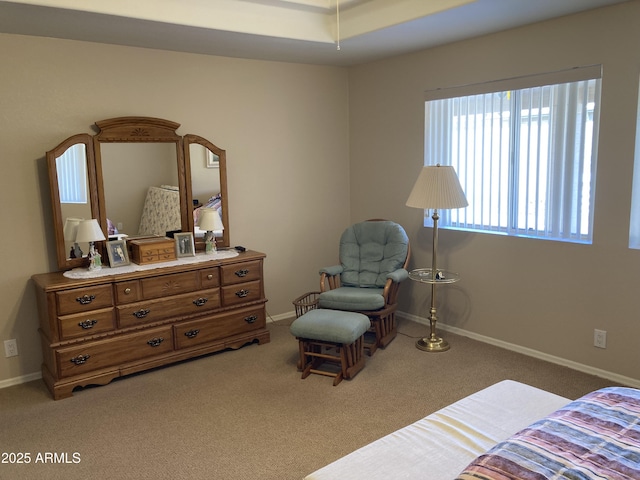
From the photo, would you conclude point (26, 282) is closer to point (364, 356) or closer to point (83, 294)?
point (83, 294)

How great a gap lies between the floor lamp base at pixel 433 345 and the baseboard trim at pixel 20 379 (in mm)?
2857

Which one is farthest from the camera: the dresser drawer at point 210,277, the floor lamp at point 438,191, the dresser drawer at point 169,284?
the dresser drawer at point 210,277

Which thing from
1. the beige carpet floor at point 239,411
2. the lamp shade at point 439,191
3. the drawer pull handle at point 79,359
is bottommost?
the beige carpet floor at point 239,411

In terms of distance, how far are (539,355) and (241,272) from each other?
92.7 inches

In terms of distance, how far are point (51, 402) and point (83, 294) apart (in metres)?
0.71

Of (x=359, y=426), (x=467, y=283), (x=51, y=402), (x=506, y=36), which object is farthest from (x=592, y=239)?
(x=51, y=402)

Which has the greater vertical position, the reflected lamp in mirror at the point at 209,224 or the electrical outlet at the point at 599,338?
the reflected lamp in mirror at the point at 209,224

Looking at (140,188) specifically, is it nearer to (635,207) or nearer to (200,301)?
(200,301)

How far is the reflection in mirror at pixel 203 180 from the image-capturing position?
13.6ft

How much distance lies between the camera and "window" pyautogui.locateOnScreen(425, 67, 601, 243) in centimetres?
341

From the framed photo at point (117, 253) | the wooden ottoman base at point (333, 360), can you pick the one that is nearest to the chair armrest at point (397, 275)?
the wooden ottoman base at point (333, 360)

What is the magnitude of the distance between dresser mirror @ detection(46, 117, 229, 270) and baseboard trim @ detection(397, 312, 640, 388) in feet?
6.79

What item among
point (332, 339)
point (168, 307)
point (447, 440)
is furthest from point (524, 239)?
point (168, 307)

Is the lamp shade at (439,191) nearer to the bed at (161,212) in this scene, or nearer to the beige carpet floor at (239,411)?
the beige carpet floor at (239,411)
